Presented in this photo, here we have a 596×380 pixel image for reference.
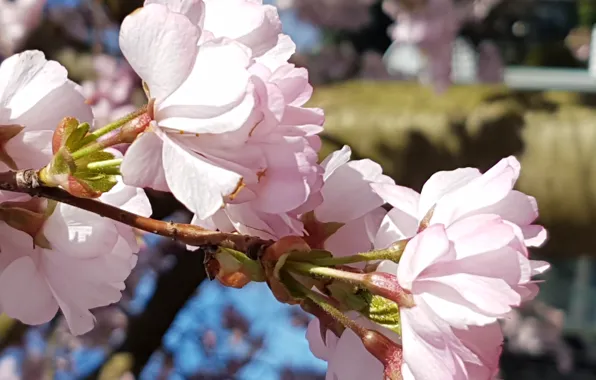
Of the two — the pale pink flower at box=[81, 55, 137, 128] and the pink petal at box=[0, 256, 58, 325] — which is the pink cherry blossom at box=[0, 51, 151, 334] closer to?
the pink petal at box=[0, 256, 58, 325]

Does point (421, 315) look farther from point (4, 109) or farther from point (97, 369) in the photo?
point (97, 369)

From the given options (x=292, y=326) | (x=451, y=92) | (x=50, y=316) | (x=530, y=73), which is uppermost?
(x=50, y=316)

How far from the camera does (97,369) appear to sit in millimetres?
1266

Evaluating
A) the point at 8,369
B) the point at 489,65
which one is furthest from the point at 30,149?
the point at 489,65

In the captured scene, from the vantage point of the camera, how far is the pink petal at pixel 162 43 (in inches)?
9.1

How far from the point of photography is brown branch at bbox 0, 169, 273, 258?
0.25 m

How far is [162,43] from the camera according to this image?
234 millimetres

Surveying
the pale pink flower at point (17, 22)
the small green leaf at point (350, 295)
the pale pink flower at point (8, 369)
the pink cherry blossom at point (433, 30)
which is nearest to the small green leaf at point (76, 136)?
the small green leaf at point (350, 295)

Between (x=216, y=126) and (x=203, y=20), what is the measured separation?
2.0 inches

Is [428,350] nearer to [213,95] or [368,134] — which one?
[213,95]

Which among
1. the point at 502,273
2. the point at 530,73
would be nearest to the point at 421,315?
the point at 502,273

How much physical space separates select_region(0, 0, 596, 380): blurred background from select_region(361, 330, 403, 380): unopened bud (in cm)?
28

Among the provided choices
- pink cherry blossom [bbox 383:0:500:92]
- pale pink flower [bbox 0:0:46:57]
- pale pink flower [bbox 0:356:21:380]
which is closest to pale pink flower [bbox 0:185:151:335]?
pink cherry blossom [bbox 383:0:500:92]

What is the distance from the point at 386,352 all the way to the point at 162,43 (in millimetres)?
133
